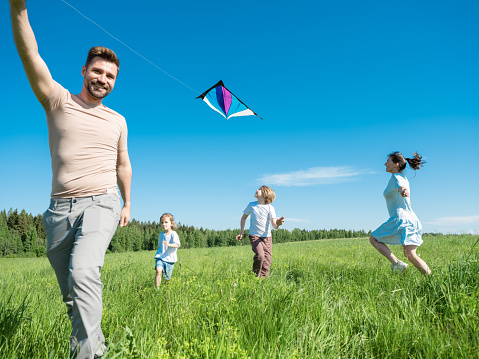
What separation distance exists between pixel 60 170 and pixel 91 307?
1.03 meters

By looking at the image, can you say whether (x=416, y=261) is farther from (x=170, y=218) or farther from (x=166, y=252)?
(x=170, y=218)

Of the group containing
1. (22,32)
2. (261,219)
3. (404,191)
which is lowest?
(261,219)

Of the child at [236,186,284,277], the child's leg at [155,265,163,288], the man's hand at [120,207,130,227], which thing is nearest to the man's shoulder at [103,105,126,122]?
the man's hand at [120,207,130,227]

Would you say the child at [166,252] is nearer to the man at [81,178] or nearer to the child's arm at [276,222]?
the child's arm at [276,222]

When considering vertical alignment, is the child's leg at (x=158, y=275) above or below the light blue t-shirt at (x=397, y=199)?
below

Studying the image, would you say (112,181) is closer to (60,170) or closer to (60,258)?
(60,170)

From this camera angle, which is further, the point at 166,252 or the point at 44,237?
the point at 44,237

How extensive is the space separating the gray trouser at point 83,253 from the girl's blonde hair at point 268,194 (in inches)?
161

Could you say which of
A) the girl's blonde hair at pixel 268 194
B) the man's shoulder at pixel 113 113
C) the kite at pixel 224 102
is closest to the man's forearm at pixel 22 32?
the man's shoulder at pixel 113 113

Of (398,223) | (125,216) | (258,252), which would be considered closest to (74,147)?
(125,216)

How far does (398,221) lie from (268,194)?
2374mm

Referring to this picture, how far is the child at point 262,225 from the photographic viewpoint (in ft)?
19.4

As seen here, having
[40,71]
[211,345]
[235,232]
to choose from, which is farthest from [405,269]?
[235,232]

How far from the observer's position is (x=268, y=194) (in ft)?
21.0
